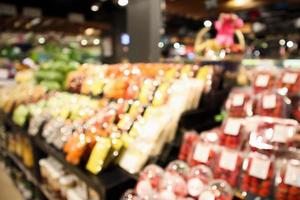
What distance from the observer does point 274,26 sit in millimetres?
2098

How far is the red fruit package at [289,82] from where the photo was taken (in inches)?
53.5

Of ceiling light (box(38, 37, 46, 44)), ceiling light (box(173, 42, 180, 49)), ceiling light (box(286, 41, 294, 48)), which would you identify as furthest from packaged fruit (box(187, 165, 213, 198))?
ceiling light (box(38, 37, 46, 44))

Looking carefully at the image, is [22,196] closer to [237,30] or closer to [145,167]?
[145,167]

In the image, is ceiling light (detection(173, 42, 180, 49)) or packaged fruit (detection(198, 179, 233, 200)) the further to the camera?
ceiling light (detection(173, 42, 180, 49))

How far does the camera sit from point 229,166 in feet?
3.87

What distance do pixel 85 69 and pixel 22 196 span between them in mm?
1367

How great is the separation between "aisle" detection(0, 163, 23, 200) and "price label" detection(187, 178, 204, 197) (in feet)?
7.05

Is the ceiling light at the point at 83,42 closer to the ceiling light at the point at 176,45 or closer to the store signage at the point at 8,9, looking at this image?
the store signage at the point at 8,9

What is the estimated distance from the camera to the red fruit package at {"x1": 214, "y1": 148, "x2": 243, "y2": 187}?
1156mm

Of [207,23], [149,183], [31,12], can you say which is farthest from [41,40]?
[149,183]

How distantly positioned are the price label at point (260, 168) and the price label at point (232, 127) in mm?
219

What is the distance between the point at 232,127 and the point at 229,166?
0.20 meters

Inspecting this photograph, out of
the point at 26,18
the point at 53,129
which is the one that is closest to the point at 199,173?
the point at 53,129

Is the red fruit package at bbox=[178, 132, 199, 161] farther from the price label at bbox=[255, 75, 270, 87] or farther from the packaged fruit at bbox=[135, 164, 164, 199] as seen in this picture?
the price label at bbox=[255, 75, 270, 87]
